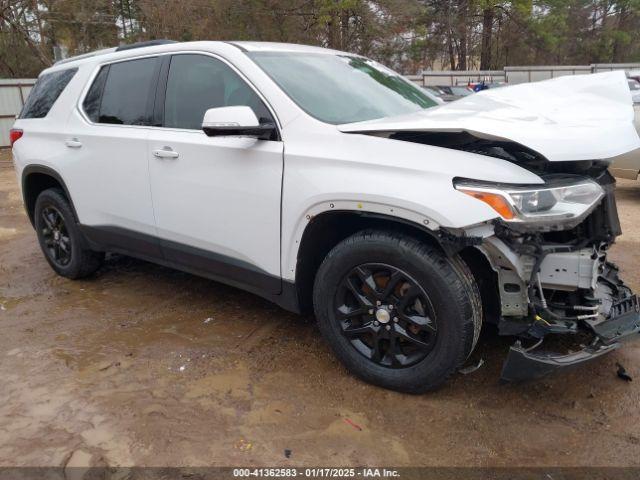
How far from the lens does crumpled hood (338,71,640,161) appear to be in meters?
2.61

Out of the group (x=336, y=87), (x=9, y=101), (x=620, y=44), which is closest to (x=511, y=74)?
(x=620, y=44)

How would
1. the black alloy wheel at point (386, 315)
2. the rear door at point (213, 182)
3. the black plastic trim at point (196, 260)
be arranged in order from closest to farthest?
1. the black alloy wheel at point (386, 315)
2. the rear door at point (213, 182)
3. the black plastic trim at point (196, 260)

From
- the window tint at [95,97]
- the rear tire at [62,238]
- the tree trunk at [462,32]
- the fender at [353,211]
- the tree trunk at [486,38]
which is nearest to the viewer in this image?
the fender at [353,211]

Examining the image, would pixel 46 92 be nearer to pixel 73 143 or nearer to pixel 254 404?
pixel 73 143


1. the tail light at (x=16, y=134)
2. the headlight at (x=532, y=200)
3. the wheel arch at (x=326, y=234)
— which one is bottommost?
the wheel arch at (x=326, y=234)

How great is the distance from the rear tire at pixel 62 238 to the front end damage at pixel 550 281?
3455 mm

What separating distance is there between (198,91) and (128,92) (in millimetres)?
745

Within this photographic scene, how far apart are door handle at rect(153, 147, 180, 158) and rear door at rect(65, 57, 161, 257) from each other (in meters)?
0.15

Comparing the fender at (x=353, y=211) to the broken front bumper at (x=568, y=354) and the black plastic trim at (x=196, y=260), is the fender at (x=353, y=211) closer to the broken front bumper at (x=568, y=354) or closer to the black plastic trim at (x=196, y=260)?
the black plastic trim at (x=196, y=260)

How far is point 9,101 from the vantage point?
17172 mm

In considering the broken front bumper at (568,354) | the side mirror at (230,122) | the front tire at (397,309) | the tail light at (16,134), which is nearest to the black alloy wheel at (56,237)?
Answer: the tail light at (16,134)

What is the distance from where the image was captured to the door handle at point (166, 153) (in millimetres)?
3645

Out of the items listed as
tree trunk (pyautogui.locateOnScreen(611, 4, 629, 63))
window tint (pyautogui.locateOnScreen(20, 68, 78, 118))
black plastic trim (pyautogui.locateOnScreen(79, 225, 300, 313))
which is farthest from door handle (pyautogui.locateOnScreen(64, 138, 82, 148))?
tree trunk (pyautogui.locateOnScreen(611, 4, 629, 63))

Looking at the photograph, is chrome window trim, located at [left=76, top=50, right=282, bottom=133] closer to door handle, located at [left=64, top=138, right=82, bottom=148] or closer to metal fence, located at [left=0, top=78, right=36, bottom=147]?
door handle, located at [left=64, top=138, right=82, bottom=148]
